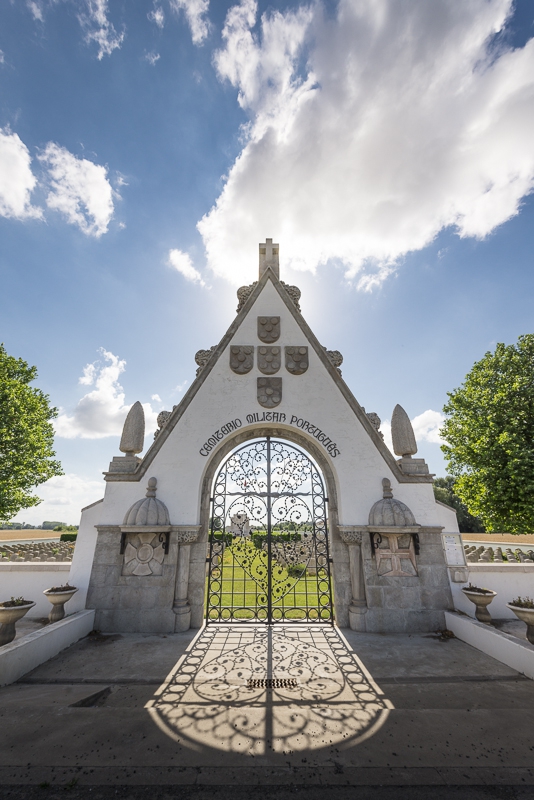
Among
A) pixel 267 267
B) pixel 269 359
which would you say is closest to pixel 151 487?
pixel 269 359

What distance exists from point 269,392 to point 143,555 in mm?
5424

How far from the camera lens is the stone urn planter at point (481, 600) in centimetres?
749

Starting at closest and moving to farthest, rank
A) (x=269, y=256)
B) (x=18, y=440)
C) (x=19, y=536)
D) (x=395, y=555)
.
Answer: (x=395, y=555) < (x=269, y=256) < (x=18, y=440) < (x=19, y=536)

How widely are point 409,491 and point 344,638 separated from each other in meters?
3.90

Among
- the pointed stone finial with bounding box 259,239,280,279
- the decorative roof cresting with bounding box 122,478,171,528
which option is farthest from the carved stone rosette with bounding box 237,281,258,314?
the decorative roof cresting with bounding box 122,478,171,528

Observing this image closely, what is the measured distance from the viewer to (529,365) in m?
14.1

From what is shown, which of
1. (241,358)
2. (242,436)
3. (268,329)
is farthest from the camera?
(268,329)

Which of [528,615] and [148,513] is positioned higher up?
[148,513]

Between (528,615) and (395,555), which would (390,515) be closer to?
(395,555)

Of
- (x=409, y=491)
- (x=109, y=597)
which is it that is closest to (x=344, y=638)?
(x=409, y=491)

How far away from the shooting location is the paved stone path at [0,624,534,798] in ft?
11.3

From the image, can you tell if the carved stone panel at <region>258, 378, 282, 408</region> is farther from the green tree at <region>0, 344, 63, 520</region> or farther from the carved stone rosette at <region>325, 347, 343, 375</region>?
the green tree at <region>0, 344, 63, 520</region>

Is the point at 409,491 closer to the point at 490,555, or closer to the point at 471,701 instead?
the point at 471,701

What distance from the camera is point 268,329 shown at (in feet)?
34.1
